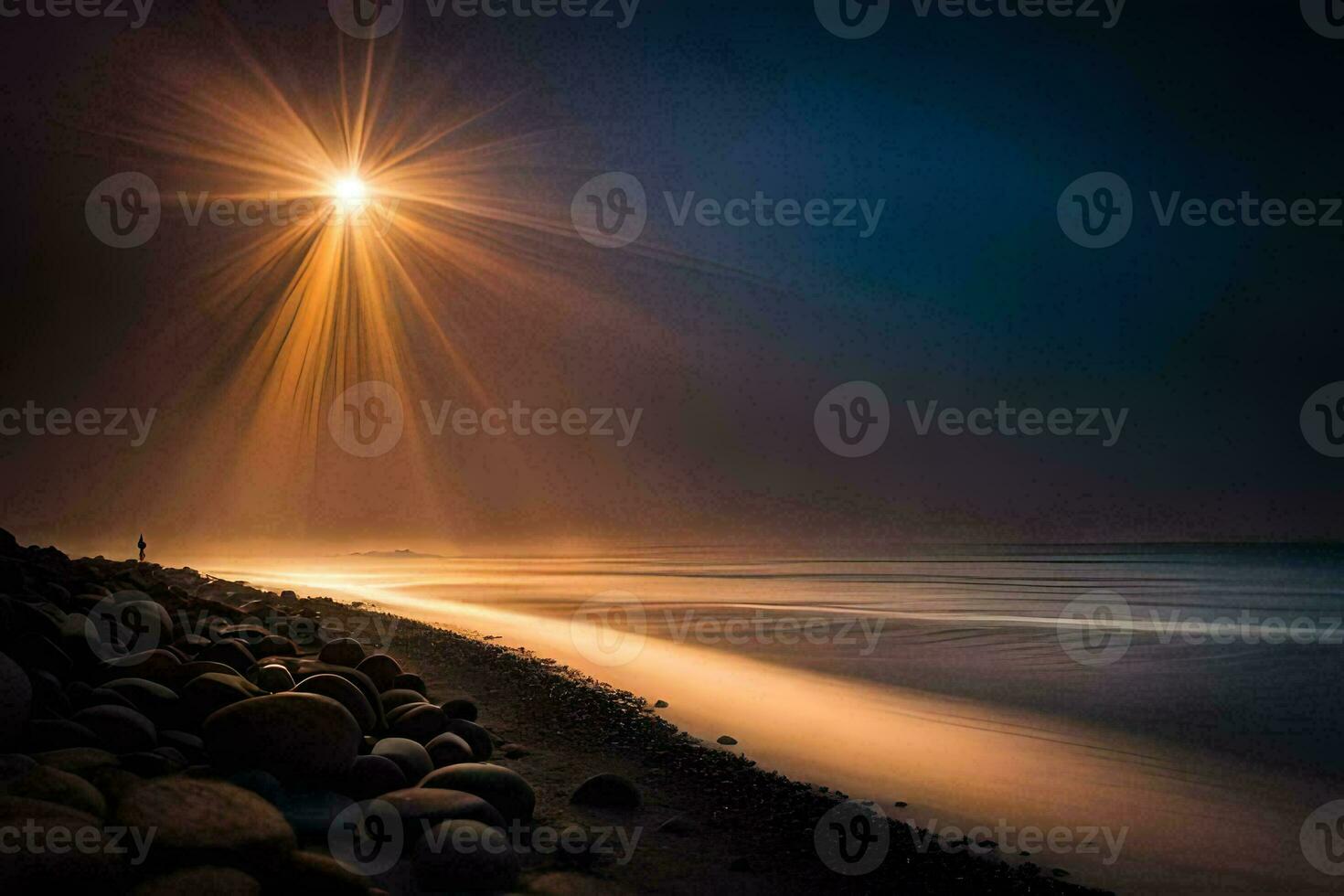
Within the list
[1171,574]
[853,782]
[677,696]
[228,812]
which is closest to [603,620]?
[677,696]

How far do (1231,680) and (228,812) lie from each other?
46.3 ft

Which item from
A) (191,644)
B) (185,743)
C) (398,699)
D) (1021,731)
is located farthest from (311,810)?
(1021,731)

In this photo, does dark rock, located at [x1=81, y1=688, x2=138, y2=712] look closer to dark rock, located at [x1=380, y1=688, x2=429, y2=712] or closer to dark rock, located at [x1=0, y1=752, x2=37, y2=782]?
dark rock, located at [x1=0, y1=752, x2=37, y2=782]

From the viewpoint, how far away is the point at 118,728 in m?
4.65

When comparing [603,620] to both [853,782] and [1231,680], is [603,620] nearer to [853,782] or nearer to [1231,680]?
[1231,680]

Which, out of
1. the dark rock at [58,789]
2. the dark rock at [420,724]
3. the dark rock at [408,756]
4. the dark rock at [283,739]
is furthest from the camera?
the dark rock at [420,724]

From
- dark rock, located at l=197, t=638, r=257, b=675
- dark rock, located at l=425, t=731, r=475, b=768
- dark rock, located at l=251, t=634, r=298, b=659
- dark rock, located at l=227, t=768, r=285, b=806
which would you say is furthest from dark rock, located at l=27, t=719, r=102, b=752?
dark rock, located at l=251, t=634, r=298, b=659

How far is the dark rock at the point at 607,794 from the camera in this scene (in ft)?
17.7

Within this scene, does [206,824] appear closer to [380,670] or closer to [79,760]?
[79,760]

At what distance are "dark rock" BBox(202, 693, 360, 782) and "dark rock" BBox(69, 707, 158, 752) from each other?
379 mm

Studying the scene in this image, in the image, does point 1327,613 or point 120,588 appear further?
point 1327,613

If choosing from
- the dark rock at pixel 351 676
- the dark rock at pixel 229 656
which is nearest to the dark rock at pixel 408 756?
the dark rock at pixel 351 676

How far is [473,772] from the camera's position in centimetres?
485

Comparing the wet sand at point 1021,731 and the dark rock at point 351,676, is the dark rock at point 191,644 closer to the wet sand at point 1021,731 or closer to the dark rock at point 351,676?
the dark rock at point 351,676
